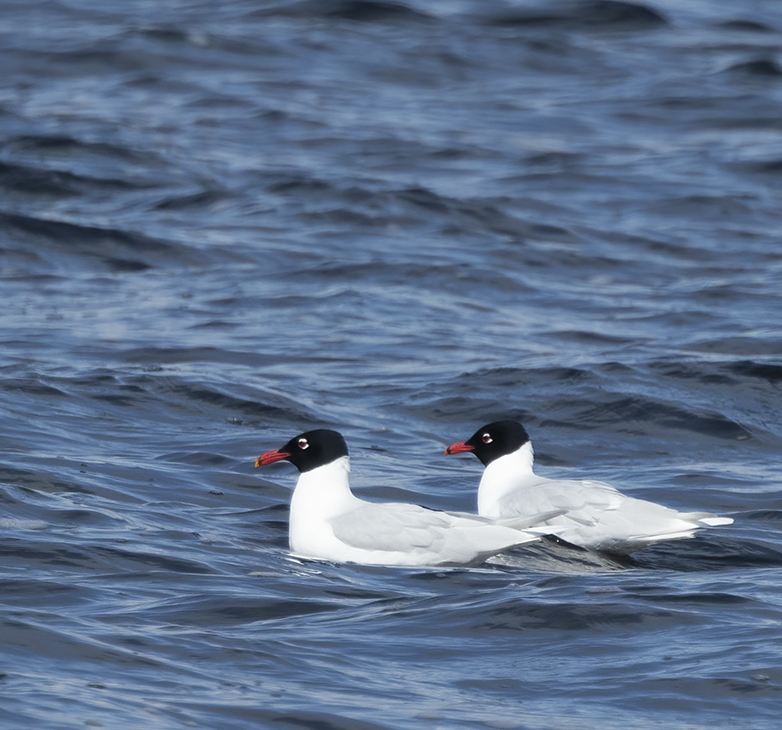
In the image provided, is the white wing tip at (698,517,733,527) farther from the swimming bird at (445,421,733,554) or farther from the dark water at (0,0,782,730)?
the dark water at (0,0,782,730)

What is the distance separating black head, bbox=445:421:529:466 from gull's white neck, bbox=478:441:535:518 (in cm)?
4

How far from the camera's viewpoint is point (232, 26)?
3006cm

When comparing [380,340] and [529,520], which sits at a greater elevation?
[529,520]

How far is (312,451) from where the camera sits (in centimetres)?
968

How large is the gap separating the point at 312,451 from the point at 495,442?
1.50 m

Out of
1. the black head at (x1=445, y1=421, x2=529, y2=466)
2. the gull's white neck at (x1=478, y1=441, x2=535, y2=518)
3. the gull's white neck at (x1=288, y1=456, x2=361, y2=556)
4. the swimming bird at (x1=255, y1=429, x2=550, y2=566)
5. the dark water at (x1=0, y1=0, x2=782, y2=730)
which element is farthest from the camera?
the black head at (x1=445, y1=421, x2=529, y2=466)

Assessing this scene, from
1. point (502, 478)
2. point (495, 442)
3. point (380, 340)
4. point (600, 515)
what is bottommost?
point (380, 340)

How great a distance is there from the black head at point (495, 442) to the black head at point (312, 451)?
1.14 m

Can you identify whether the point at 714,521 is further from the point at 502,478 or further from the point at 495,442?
the point at 495,442

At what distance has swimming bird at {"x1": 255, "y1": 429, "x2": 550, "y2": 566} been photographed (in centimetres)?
852

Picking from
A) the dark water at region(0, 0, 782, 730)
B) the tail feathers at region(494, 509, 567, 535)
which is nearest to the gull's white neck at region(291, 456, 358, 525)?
the dark water at region(0, 0, 782, 730)

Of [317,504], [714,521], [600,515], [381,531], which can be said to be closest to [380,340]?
[317,504]

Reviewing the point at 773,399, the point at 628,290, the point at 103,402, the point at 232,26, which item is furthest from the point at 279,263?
the point at 232,26

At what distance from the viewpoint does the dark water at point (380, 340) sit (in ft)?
21.0
